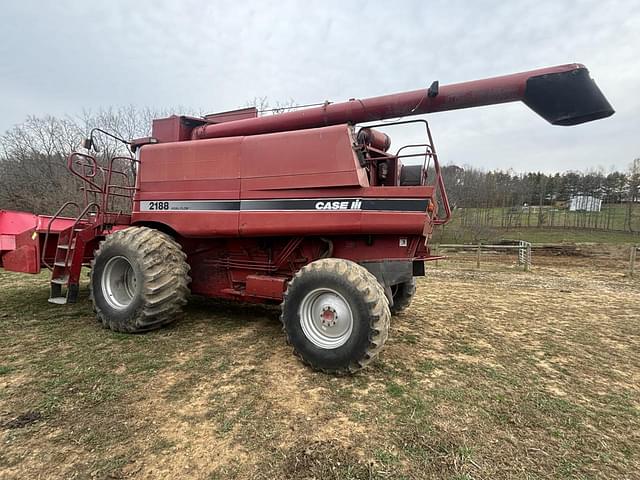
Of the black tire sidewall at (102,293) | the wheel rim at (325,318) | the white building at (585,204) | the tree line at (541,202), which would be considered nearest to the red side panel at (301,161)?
the wheel rim at (325,318)

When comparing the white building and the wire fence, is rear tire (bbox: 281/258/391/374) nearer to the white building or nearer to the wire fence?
the wire fence

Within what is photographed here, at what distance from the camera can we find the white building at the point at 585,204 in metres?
42.4

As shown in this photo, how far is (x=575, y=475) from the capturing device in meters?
2.15

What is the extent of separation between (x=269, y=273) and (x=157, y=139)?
2.61 meters

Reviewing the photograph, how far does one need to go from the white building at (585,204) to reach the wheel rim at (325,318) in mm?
49537

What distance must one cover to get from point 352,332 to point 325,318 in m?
0.37

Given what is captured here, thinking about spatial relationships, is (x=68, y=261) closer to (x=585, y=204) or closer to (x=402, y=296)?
(x=402, y=296)

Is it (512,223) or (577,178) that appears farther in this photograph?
(577,178)

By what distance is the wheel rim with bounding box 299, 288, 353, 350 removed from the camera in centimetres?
353

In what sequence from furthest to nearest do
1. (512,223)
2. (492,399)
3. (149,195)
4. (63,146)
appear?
(512,223), (63,146), (149,195), (492,399)

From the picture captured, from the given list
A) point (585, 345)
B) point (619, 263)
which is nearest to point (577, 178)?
point (619, 263)

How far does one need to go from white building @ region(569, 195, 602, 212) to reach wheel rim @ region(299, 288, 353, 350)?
163 ft

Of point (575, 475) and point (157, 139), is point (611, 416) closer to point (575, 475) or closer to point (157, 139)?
point (575, 475)

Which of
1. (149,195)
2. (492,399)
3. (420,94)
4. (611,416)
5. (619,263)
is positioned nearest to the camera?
(611,416)
